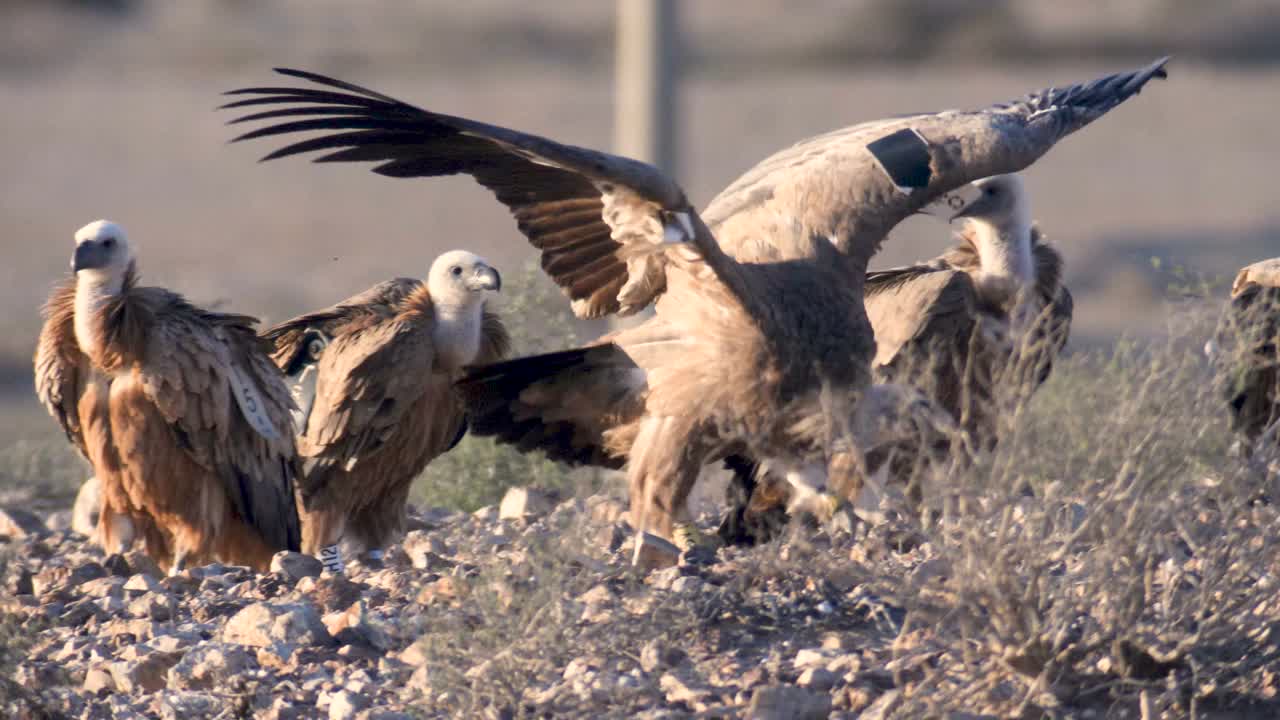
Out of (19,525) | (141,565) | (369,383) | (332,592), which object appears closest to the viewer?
(332,592)

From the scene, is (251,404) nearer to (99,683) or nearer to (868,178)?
(99,683)

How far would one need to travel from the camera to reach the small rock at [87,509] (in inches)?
336

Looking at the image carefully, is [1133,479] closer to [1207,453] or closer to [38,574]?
[1207,453]

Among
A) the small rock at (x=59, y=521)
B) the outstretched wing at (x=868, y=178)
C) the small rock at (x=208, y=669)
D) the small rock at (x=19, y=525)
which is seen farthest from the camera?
the small rock at (x=59, y=521)

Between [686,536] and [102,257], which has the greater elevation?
[102,257]

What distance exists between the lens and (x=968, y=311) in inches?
298

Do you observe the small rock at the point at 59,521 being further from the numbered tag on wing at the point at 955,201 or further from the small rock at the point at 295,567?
the numbered tag on wing at the point at 955,201

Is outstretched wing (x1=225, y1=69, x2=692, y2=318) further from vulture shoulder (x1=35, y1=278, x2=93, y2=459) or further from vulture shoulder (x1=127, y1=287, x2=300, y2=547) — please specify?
vulture shoulder (x1=35, y1=278, x2=93, y2=459)

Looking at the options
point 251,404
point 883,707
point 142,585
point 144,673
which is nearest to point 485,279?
point 251,404

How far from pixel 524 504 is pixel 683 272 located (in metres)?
1.53

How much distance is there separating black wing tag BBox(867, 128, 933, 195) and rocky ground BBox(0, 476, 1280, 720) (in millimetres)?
1301

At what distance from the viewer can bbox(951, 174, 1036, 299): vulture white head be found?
7.91 meters

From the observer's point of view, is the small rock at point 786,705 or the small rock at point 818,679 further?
the small rock at point 818,679

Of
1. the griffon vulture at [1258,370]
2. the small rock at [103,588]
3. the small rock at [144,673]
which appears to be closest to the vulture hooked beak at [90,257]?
the small rock at [103,588]
